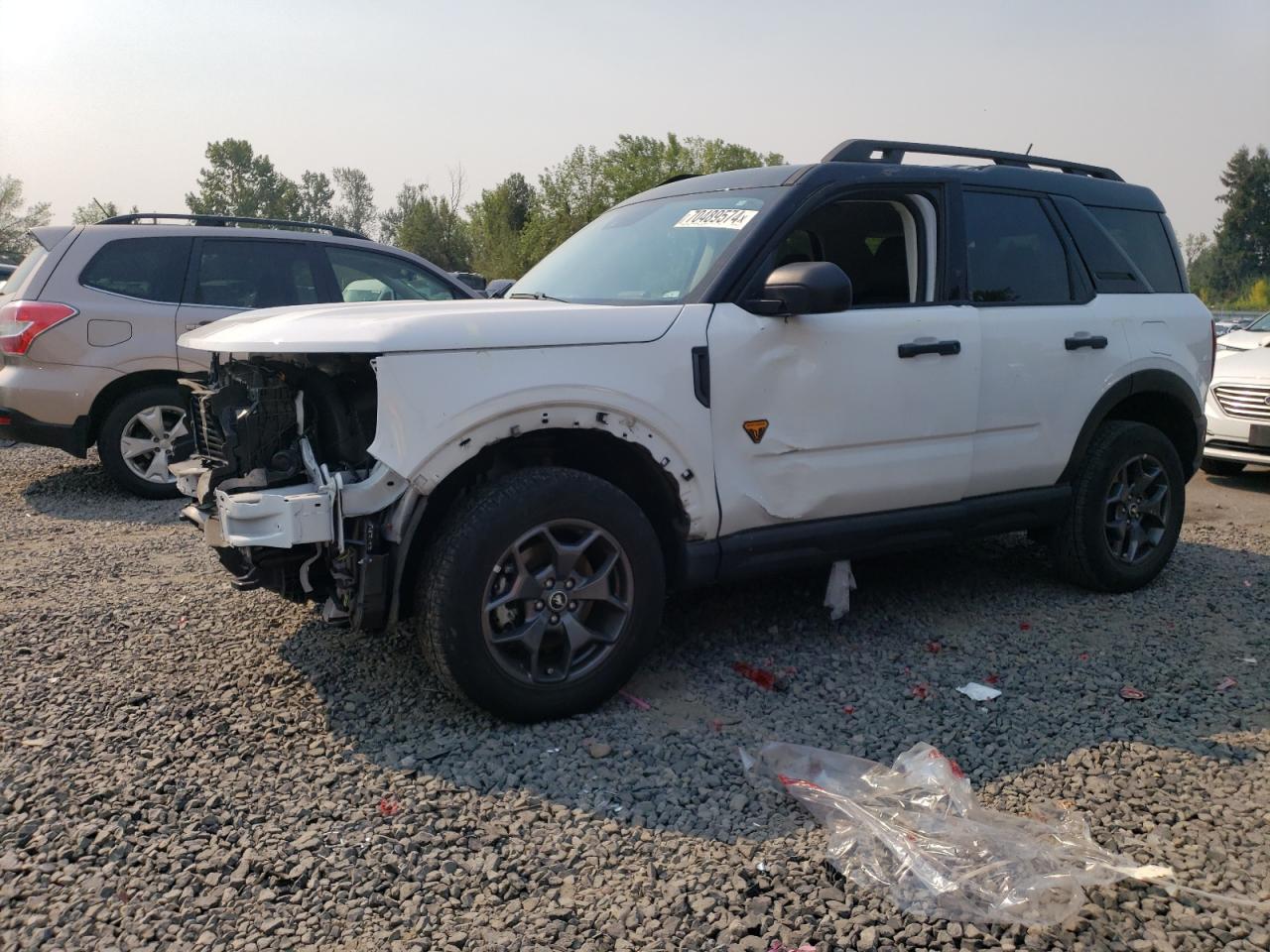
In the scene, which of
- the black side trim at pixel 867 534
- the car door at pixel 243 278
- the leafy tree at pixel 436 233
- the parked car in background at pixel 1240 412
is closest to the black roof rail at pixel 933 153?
the black side trim at pixel 867 534

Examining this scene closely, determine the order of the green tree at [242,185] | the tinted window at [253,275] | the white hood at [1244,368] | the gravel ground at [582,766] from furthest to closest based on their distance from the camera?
the green tree at [242,185] → the white hood at [1244,368] → the tinted window at [253,275] → the gravel ground at [582,766]

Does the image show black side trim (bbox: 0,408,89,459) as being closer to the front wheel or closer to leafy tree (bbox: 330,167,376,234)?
the front wheel

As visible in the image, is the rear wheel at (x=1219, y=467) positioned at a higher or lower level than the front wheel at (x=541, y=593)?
lower

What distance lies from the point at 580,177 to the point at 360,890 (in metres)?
63.7

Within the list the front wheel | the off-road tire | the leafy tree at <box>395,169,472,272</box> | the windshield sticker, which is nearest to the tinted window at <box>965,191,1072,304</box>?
the off-road tire

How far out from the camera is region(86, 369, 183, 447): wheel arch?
696 cm

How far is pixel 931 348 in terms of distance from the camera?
4.21 meters

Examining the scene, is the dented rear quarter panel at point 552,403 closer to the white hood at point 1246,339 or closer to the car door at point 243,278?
the car door at point 243,278

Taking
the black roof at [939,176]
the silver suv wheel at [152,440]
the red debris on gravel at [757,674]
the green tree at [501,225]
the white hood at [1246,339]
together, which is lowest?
the red debris on gravel at [757,674]

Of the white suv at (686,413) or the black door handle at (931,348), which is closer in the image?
the white suv at (686,413)

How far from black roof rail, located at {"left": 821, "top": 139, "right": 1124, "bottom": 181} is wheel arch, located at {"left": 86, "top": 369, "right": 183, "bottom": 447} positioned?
4.90 metres

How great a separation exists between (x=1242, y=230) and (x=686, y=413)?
9351cm

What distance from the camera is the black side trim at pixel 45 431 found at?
22.2ft

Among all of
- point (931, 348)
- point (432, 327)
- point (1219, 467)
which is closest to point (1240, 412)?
point (1219, 467)
